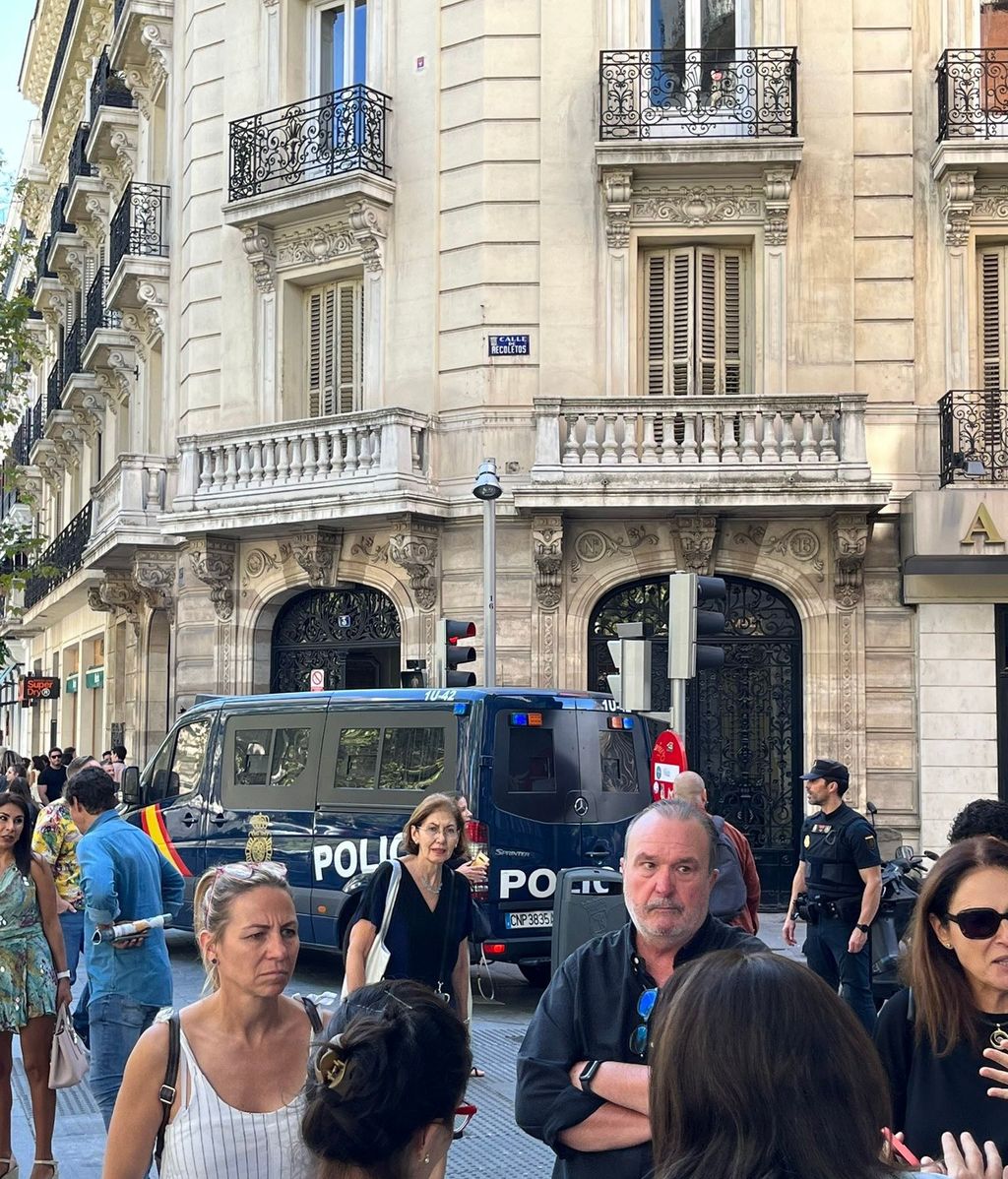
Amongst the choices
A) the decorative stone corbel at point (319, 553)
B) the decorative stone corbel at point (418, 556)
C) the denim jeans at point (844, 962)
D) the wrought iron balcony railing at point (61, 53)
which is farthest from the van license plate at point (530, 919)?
the wrought iron balcony railing at point (61, 53)

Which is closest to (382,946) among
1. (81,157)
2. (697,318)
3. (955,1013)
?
(955,1013)

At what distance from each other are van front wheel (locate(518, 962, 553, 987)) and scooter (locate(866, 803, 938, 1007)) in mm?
3343

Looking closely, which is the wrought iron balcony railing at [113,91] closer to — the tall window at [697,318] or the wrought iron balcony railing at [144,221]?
the wrought iron balcony railing at [144,221]

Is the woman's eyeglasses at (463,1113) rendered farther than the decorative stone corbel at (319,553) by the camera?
No

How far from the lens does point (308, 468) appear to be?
19.0 meters

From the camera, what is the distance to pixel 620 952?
11.7ft

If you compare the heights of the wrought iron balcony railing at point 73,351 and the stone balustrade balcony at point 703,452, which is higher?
the wrought iron balcony railing at point 73,351

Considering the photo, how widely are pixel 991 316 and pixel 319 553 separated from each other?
27.5ft

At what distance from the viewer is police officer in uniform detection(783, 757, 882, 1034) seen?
9344mm

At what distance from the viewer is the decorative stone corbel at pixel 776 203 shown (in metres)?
18.2

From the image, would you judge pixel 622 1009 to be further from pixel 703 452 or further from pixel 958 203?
pixel 958 203

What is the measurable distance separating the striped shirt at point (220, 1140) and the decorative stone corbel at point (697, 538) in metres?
14.8

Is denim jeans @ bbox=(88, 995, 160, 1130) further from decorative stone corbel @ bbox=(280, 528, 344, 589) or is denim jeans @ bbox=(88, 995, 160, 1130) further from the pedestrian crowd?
decorative stone corbel @ bbox=(280, 528, 344, 589)

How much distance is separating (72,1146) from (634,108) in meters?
14.1
